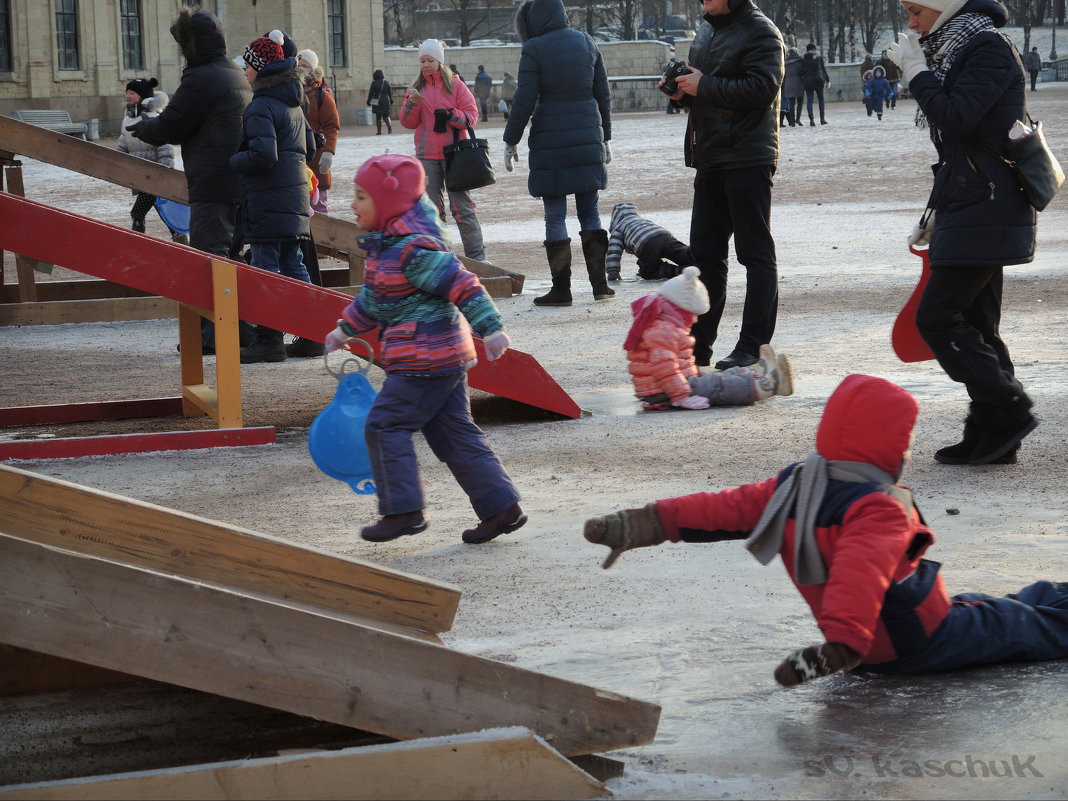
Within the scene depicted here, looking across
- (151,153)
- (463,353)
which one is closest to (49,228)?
(463,353)

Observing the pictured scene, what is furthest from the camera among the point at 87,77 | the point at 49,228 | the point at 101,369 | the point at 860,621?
the point at 87,77

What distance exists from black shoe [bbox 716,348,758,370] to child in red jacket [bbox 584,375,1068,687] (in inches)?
144

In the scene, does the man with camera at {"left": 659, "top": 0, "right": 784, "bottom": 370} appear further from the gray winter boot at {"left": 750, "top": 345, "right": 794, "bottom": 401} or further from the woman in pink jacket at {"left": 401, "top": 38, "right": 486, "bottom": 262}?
the woman in pink jacket at {"left": 401, "top": 38, "right": 486, "bottom": 262}

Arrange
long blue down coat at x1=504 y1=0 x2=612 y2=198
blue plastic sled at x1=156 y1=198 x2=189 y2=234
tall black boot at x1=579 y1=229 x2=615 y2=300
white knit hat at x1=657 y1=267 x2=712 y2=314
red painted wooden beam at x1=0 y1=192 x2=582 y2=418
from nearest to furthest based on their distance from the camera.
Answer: red painted wooden beam at x1=0 y1=192 x2=582 y2=418, white knit hat at x1=657 y1=267 x2=712 y2=314, long blue down coat at x1=504 y1=0 x2=612 y2=198, tall black boot at x1=579 y1=229 x2=615 y2=300, blue plastic sled at x1=156 y1=198 x2=189 y2=234

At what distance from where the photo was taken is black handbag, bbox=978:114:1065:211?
4.91 m

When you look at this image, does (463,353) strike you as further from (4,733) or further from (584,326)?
(584,326)

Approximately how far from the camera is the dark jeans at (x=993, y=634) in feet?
10.6

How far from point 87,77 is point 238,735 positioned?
1549 inches

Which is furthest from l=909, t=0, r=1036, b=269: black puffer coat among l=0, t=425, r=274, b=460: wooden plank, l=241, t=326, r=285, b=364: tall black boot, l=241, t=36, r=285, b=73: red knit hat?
l=241, t=326, r=285, b=364: tall black boot

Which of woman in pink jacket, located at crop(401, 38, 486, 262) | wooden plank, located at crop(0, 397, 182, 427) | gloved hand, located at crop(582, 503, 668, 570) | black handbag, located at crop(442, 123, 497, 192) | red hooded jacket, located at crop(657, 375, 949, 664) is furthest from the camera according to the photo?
woman in pink jacket, located at crop(401, 38, 486, 262)

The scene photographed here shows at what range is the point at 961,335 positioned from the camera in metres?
5.01

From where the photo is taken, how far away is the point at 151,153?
49.8 ft

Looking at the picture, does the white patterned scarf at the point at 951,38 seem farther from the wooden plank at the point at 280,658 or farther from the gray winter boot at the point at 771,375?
the wooden plank at the point at 280,658

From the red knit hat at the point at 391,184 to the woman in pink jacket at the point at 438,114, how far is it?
251 inches
